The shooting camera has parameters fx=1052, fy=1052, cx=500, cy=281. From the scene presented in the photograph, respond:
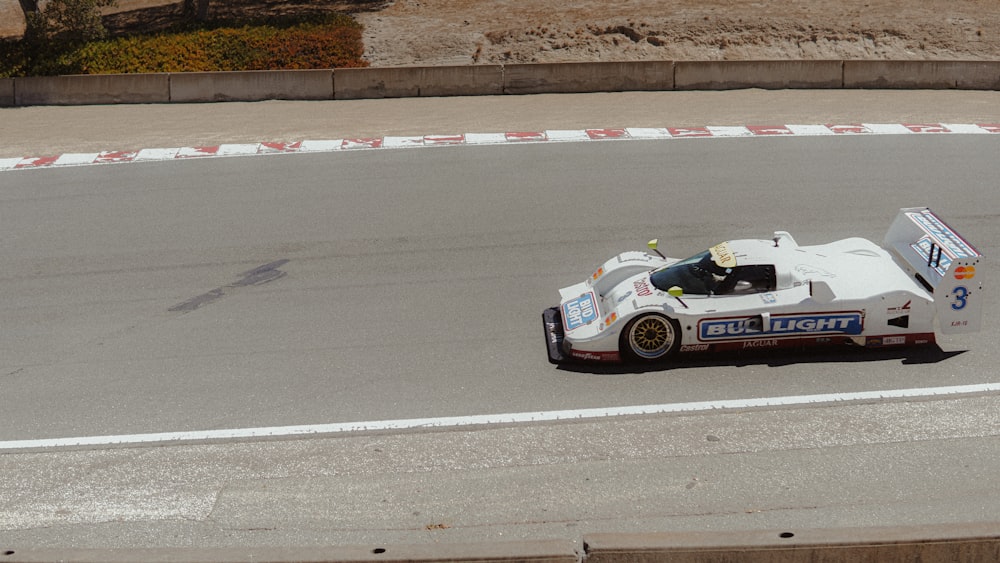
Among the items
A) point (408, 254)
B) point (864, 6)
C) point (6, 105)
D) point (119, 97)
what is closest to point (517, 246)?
point (408, 254)

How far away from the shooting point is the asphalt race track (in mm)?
9062

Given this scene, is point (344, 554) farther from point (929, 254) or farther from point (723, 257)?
point (929, 254)

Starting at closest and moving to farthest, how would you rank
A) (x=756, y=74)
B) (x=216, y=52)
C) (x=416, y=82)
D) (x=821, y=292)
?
(x=821, y=292) < (x=756, y=74) < (x=416, y=82) < (x=216, y=52)

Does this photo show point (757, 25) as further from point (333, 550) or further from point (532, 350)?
point (333, 550)

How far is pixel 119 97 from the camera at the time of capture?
83.1 feet

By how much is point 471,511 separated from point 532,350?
11.0 feet

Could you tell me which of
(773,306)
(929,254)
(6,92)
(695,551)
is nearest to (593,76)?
(6,92)

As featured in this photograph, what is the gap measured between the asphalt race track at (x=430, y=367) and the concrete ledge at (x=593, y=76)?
20.2 feet

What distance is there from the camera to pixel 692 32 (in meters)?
29.2

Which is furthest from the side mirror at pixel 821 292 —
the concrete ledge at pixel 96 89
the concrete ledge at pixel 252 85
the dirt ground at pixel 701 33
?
the concrete ledge at pixel 96 89

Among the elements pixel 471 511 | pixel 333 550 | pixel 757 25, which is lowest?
pixel 471 511

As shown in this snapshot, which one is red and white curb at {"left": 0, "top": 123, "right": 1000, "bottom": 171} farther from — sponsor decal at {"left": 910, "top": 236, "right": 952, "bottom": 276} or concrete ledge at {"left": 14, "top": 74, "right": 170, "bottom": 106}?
sponsor decal at {"left": 910, "top": 236, "right": 952, "bottom": 276}

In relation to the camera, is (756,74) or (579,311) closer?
(579,311)

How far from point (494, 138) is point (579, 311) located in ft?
32.3
